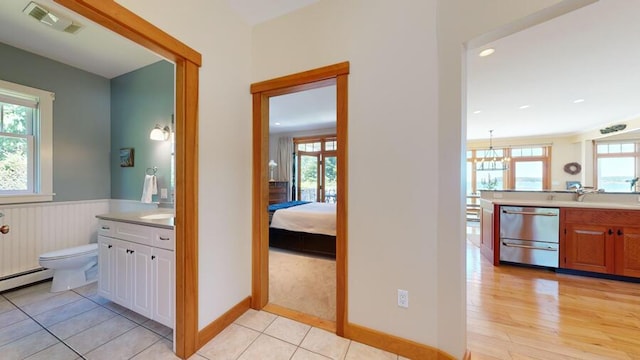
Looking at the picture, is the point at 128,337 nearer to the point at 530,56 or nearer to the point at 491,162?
the point at 530,56

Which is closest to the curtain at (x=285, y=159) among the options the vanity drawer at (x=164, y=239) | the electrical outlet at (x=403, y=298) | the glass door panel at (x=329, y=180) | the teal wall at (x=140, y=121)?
the glass door panel at (x=329, y=180)

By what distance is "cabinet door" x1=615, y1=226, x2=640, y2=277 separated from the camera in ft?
8.82

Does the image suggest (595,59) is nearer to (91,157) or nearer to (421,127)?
(421,127)

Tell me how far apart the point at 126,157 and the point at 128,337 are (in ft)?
7.61

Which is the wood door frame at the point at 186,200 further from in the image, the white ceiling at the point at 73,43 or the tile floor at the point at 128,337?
the white ceiling at the point at 73,43

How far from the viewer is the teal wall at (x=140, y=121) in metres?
2.75

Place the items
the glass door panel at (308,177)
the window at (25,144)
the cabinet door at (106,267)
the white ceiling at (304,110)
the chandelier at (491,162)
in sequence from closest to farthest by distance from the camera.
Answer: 1. the cabinet door at (106,267)
2. the window at (25,144)
3. the white ceiling at (304,110)
4. the glass door panel at (308,177)
5. the chandelier at (491,162)

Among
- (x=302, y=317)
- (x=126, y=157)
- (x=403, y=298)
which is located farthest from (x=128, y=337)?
(x=126, y=157)

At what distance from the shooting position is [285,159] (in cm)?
705

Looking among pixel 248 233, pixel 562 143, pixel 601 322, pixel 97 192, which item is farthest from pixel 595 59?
pixel 97 192

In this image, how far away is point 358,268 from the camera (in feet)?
5.62

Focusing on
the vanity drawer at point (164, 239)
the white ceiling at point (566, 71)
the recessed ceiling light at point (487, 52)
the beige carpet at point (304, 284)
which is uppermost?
the recessed ceiling light at point (487, 52)

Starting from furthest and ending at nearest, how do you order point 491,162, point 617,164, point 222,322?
point 491,162, point 617,164, point 222,322

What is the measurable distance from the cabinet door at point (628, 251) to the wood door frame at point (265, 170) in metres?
3.60
